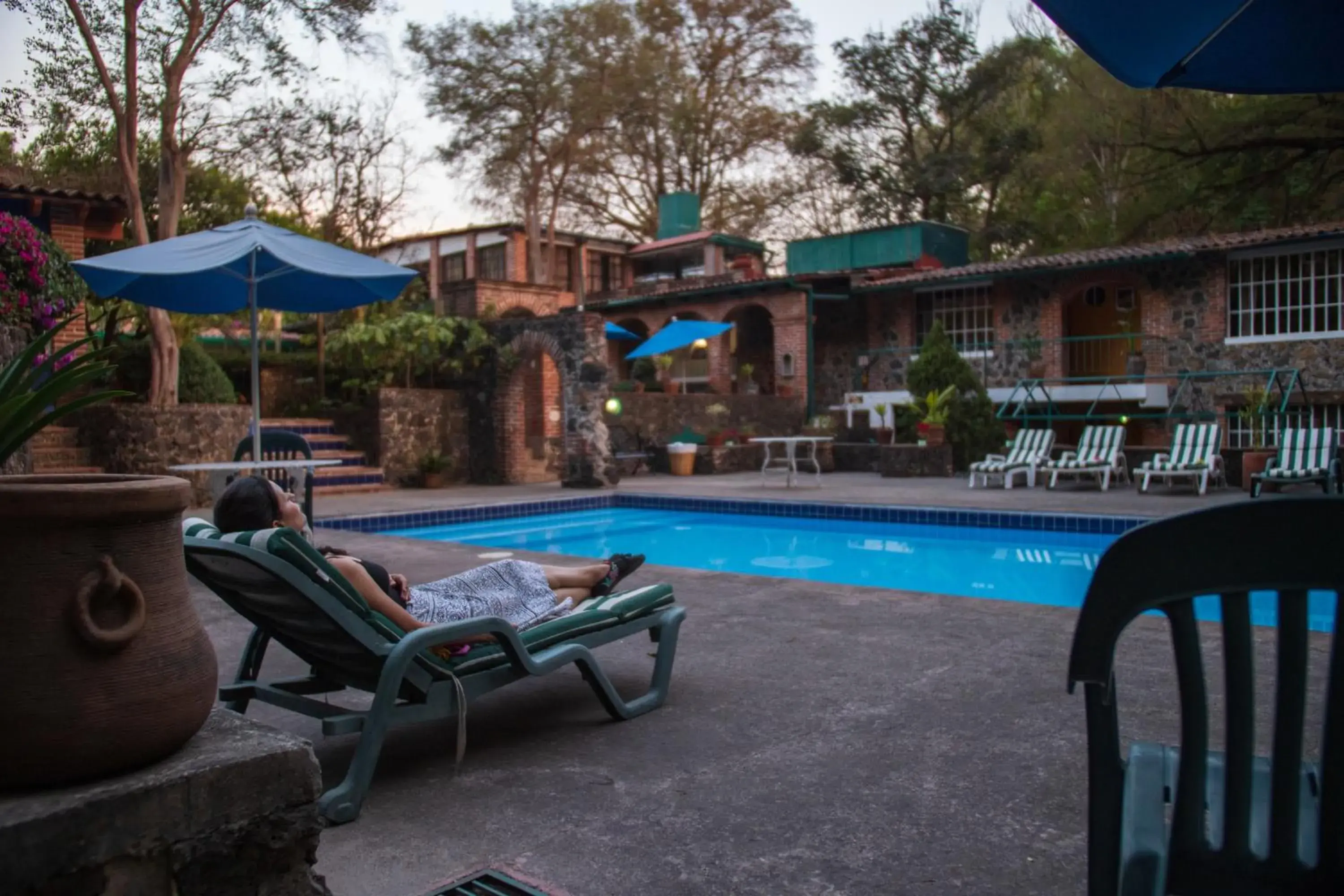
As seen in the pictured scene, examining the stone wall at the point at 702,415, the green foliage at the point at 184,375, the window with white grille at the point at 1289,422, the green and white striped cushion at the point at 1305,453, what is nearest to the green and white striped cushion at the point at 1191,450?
the green and white striped cushion at the point at 1305,453

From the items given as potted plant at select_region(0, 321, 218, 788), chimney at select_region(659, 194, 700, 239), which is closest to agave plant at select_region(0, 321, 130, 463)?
potted plant at select_region(0, 321, 218, 788)

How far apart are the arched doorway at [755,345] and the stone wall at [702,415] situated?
9.29 ft

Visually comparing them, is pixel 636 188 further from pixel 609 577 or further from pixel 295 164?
pixel 609 577

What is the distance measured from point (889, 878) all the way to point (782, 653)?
209 centimetres

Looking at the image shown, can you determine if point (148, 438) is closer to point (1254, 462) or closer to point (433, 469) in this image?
point (433, 469)

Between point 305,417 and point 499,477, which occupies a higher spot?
point 305,417

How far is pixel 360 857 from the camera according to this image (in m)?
2.34

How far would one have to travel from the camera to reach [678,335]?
54.9ft

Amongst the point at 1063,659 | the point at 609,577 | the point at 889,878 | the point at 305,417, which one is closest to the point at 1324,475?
the point at 1063,659

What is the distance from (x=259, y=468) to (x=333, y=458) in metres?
6.58

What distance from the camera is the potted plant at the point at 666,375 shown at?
63.0 feet

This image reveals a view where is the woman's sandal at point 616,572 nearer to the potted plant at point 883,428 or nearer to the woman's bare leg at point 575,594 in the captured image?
the woman's bare leg at point 575,594

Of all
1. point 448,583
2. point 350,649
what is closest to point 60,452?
point 448,583

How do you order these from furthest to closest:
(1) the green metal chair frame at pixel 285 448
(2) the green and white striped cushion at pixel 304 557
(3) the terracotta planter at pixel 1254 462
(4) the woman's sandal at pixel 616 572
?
(3) the terracotta planter at pixel 1254 462 → (1) the green metal chair frame at pixel 285 448 → (4) the woman's sandal at pixel 616 572 → (2) the green and white striped cushion at pixel 304 557
